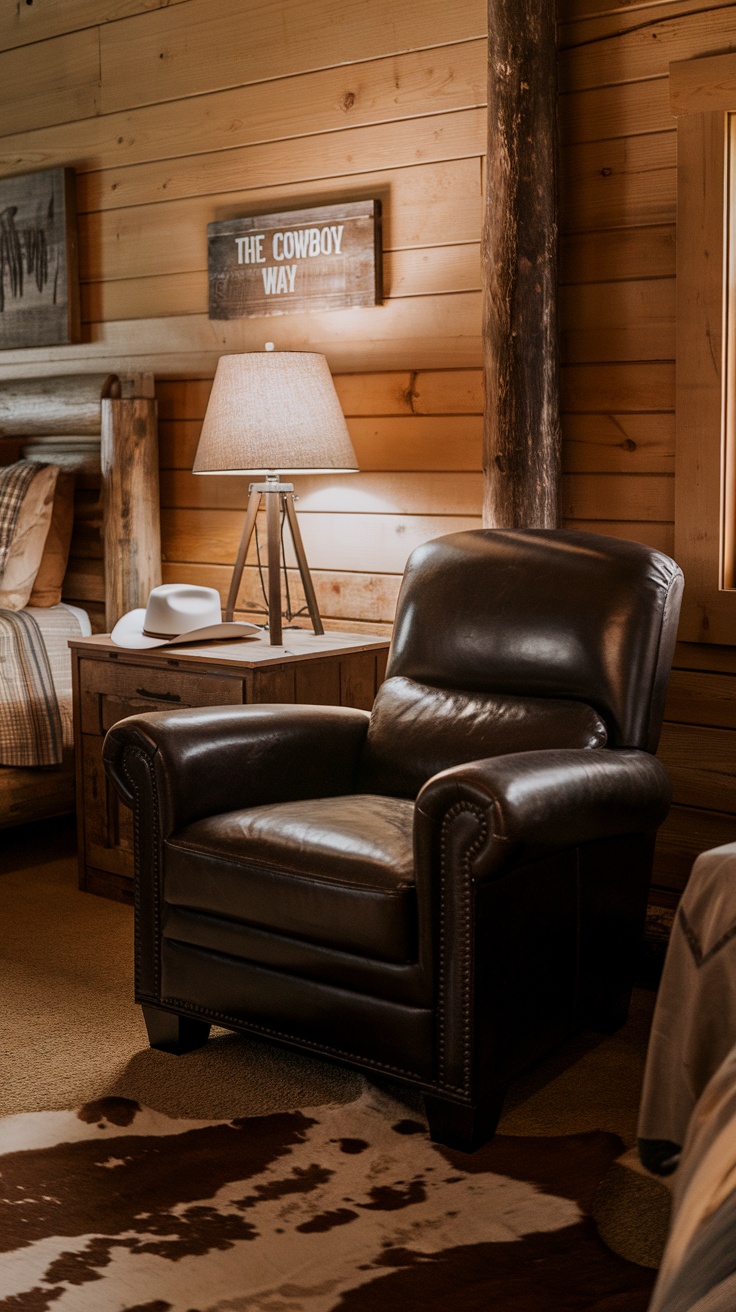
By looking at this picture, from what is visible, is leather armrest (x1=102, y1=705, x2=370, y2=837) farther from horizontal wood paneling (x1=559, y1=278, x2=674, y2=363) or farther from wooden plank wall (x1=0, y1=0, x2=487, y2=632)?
horizontal wood paneling (x1=559, y1=278, x2=674, y2=363)

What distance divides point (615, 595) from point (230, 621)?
1.35m

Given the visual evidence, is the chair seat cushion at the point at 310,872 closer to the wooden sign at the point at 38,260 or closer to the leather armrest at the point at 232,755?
the leather armrest at the point at 232,755

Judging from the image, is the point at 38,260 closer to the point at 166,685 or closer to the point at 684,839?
the point at 166,685

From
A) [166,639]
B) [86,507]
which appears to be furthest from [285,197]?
[166,639]

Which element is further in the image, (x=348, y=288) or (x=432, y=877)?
(x=348, y=288)

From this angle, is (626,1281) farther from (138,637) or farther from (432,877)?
(138,637)

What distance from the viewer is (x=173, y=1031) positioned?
8.40ft

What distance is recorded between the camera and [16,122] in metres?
4.43

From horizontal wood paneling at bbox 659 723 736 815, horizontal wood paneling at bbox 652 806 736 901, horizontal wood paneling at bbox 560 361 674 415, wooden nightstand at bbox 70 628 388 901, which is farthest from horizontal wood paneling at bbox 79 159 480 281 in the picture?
horizontal wood paneling at bbox 652 806 736 901

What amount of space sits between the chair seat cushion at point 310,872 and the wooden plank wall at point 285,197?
1240mm

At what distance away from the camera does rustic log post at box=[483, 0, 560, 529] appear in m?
2.99

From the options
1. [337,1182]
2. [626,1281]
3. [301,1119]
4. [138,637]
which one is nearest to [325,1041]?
[301,1119]

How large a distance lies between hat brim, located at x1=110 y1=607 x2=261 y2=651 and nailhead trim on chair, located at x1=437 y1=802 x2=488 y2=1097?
4.66 feet

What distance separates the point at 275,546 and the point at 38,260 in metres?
1.63
